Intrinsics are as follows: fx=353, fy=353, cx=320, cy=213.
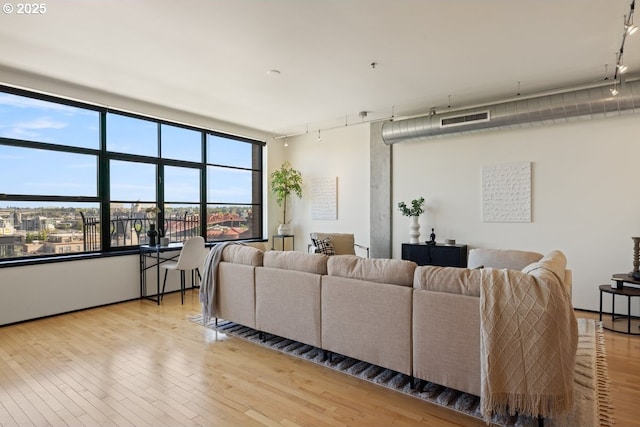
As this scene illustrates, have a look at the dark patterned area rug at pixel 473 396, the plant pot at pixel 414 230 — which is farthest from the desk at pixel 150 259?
the plant pot at pixel 414 230

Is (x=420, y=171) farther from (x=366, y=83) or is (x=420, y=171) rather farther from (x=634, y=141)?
(x=634, y=141)

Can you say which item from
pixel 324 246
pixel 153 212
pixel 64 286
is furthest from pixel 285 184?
pixel 64 286

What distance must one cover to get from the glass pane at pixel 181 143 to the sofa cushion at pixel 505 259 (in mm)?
4672

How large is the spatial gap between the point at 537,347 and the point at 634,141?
3.65 m

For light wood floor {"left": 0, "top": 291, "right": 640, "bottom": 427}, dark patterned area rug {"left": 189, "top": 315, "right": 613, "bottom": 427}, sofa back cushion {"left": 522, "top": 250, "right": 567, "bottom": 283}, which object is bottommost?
light wood floor {"left": 0, "top": 291, "right": 640, "bottom": 427}

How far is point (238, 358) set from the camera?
3.06m

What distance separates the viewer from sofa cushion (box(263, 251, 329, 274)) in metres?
2.98

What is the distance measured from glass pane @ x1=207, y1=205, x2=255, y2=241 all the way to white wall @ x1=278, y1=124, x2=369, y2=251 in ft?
2.25

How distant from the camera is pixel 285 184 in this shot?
22.5 feet

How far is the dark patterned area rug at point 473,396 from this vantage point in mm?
2129

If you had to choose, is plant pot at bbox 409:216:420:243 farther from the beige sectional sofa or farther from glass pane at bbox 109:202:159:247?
glass pane at bbox 109:202:159:247

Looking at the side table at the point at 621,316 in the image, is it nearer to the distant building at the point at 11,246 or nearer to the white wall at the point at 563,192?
the white wall at the point at 563,192

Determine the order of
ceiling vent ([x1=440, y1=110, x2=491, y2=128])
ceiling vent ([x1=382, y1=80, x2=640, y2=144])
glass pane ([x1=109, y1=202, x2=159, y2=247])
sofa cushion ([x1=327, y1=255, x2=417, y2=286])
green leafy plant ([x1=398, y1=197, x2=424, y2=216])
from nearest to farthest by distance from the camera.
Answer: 1. sofa cushion ([x1=327, y1=255, x2=417, y2=286])
2. ceiling vent ([x1=382, y1=80, x2=640, y2=144])
3. ceiling vent ([x1=440, y1=110, x2=491, y2=128])
4. glass pane ([x1=109, y1=202, x2=159, y2=247])
5. green leafy plant ([x1=398, y1=197, x2=424, y2=216])

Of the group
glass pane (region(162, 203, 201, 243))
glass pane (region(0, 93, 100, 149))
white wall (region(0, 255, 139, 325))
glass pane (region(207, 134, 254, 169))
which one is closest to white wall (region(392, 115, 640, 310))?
glass pane (region(207, 134, 254, 169))
